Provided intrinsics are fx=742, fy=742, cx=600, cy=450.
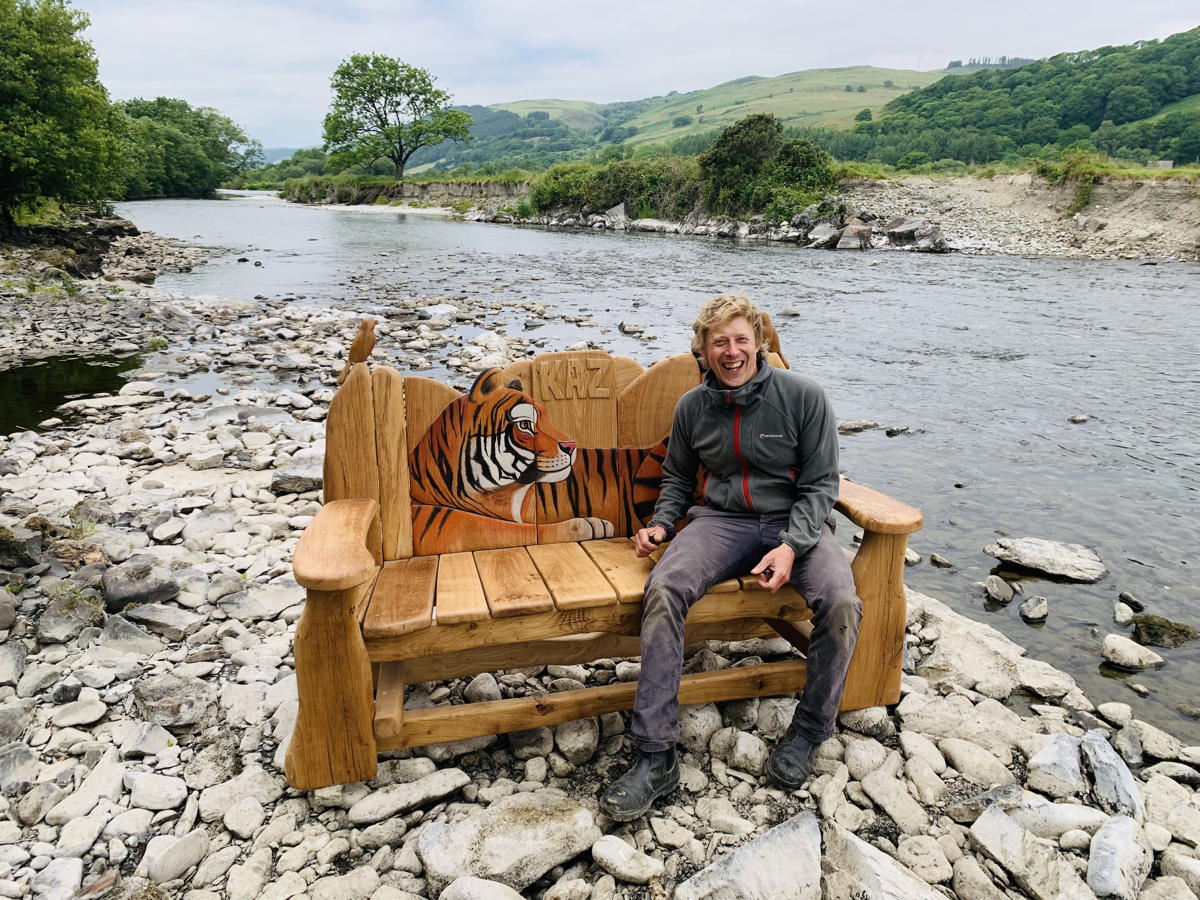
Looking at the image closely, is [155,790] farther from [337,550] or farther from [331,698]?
[337,550]

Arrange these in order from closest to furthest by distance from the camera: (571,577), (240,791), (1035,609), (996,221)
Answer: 1. (240,791)
2. (571,577)
3. (1035,609)
4. (996,221)

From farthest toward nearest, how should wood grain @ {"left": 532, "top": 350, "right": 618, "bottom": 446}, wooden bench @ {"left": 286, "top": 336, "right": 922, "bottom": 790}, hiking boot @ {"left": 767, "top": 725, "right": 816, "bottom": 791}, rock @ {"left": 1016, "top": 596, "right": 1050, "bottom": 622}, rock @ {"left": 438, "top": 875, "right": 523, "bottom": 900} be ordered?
rock @ {"left": 1016, "top": 596, "right": 1050, "bottom": 622}
wood grain @ {"left": 532, "top": 350, "right": 618, "bottom": 446}
hiking boot @ {"left": 767, "top": 725, "right": 816, "bottom": 791}
wooden bench @ {"left": 286, "top": 336, "right": 922, "bottom": 790}
rock @ {"left": 438, "top": 875, "right": 523, "bottom": 900}

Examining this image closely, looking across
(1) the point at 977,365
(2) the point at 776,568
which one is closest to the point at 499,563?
(2) the point at 776,568

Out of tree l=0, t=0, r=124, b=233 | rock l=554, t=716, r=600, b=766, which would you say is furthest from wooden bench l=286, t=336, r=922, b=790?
tree l=0, t=0, r=124, b=233

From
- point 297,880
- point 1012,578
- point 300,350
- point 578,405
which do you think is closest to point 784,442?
point 578,405

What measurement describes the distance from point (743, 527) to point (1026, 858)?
1.41 metres

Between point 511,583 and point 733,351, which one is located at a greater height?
point 733,351

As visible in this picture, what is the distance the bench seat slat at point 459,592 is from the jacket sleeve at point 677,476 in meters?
0.81

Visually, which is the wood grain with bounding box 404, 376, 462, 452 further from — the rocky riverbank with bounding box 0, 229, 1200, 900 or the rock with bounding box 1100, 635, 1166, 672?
the rock with bounding box 1100, 635, 1166, 672

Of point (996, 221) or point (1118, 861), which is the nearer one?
point (1118, 861)

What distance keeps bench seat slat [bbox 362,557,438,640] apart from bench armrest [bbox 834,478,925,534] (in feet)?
5.49

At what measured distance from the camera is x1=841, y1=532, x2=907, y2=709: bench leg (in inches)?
118

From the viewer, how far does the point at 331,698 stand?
2557 millimetres

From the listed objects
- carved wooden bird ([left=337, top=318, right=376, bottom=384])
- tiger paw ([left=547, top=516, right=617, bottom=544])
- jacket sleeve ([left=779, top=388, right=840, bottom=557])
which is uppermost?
carved wooden bird ([left=337, top=318, right=376, bottom=384])
